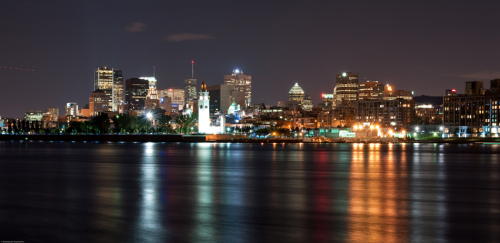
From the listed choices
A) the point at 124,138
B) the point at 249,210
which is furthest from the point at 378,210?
the point at 124,138

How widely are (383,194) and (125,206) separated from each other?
12.9 meters

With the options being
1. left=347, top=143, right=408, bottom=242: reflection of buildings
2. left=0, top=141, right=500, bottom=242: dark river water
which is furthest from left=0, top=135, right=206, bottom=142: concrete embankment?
left=347, top=143, right=408, bottom=242: reflection of buildings

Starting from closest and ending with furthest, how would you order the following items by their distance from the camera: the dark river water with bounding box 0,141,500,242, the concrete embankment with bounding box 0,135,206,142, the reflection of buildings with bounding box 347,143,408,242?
the reflection of buildings with bounding box 347,143,408,242
the dark river water with bounding box 0,141,500,242
the concrete embankment with bounding box 0,135,206,142

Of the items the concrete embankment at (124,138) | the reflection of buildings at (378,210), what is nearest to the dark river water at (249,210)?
the reflection of buildings at (378,210)

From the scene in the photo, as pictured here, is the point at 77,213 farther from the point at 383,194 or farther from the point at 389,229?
the point at 383,194

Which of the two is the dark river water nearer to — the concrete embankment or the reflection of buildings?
the reflection of buildings

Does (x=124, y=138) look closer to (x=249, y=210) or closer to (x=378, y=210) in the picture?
(x=249, y=210)

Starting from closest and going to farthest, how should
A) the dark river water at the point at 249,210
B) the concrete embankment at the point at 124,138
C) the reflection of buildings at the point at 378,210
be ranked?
the reflection of buildings at the point at 378,210
the dark river water at the point at 249,210
the concrete embankment at the point at 124,138

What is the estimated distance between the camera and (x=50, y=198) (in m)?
23.8

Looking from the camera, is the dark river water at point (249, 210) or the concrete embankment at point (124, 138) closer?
the dark river water at point (249, 210)

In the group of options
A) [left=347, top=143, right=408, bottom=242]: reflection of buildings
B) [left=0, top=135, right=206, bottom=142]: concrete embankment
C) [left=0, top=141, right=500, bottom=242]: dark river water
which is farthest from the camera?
[left=0, top=135, right=206, bottom=142]: concrete embankment

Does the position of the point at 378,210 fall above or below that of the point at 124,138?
below

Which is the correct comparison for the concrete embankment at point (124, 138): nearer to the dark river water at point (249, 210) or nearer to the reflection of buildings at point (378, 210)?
the dark river water at point (249, 210)

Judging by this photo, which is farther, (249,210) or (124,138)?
(124,138)
